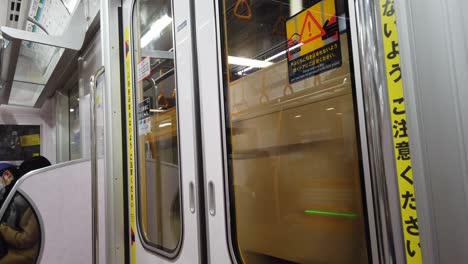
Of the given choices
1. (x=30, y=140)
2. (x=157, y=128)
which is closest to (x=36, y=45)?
(x=30, y=140)

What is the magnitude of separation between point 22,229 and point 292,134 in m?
1.95

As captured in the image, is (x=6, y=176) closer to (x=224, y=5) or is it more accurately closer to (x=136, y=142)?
(x=136, y=142)

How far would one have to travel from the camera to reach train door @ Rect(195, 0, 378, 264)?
1.02 meters

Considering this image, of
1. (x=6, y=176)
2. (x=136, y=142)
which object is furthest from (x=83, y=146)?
(x=136, y=142)

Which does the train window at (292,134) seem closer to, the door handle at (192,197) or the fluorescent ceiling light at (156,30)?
the door handle at (192,197)

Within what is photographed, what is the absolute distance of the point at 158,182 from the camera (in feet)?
6.91

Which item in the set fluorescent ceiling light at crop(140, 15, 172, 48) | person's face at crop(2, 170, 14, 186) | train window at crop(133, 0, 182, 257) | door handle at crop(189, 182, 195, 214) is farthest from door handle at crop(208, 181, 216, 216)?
person's face at crop(2, 170, 14, 186)

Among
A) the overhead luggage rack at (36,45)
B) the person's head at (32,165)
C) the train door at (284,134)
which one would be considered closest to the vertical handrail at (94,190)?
the overhead luggage rack at (36,45)

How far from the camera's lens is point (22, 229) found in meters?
2.24

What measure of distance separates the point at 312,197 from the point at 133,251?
152cm

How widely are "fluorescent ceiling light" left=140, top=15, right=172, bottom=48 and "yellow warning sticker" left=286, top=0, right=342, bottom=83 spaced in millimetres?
995

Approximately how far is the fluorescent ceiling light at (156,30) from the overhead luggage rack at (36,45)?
903 mm

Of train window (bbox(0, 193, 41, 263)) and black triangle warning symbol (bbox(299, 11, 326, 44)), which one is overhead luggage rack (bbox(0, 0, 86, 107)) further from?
black triangle warning symbol (bbox(299, 11, 326, 44))

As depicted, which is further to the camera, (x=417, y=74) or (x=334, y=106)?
(x=334, y=106)
